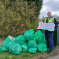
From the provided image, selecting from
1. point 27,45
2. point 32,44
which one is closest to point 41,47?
point 32,44

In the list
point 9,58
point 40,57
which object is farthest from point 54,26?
point 9,58

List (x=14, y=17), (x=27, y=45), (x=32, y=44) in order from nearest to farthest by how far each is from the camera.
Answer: (x=32, y=44), (x=27, y=45), (x=14, y=17)

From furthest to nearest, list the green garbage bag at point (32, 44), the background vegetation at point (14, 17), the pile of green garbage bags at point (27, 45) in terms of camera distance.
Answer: the background vegetation at point (14, 17) < the green garbage bag at point (32, 44) < the pile of green garbage bags at point (27, 45)

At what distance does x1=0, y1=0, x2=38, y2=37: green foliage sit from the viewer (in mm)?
6258

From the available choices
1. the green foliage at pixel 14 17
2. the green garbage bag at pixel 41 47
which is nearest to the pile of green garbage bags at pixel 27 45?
the green garbage bag at pixel 41 47

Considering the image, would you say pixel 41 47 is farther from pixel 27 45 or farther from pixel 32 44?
pixel 27 45

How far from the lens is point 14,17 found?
639 cm

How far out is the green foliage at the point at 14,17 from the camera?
6258 mm

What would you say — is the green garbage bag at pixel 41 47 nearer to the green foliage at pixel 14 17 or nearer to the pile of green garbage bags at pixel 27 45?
the pile of green garbage bags at pixel 27 45

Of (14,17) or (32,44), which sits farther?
(14,17)

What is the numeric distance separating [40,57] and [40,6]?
7.23m

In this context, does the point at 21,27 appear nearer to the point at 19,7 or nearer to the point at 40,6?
the point at 19,7

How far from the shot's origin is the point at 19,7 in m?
6.83

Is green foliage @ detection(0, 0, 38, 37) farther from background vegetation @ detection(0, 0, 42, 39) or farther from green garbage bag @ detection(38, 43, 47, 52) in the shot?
green garbage bag @ detection(38, 43, 47, 52)
